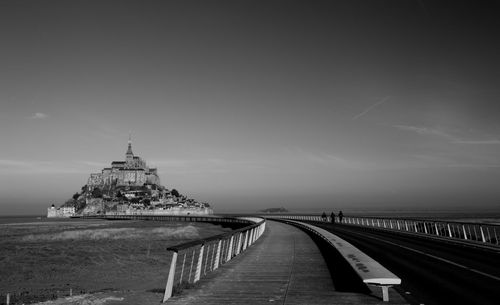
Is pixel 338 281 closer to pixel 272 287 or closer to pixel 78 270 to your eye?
pixel 272 287

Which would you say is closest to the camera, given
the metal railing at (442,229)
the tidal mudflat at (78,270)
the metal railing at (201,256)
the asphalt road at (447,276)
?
the metal railing at (201,256)

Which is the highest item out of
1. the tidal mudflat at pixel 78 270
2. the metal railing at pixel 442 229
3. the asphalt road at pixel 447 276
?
the metal railing at pixel 442 229

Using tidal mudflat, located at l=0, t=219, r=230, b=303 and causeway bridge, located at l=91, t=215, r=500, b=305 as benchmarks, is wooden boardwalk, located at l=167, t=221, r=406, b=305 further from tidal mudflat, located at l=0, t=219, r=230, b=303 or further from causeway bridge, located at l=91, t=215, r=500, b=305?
tidal mudflat, located at l=0, t=219, r=230, b=303

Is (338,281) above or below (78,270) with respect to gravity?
above

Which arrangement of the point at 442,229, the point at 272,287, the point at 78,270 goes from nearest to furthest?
the point at 272,287 → the point at 78,270 → the point at 442,229

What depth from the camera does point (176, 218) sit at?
472ft

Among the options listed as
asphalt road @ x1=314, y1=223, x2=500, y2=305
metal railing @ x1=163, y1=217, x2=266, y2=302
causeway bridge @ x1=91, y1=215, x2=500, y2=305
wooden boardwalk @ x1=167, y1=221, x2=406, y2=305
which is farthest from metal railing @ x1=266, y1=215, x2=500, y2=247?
wooden boardwalk @ x1=167, y1=221, x2=406, y2=305

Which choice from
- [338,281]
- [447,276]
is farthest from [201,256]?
[447,276]

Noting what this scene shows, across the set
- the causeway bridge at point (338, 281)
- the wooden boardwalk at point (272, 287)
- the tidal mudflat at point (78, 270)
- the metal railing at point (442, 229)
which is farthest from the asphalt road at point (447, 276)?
the tidal mudflat at point (78, 270)

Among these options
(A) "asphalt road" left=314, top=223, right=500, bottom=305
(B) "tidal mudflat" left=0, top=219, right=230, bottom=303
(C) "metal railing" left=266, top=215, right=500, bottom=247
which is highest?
(C) "metal railing" left=266, top=215, right=500, bottom=247

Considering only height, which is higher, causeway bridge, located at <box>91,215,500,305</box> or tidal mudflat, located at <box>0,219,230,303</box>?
causeway bridge, located at <box>91,215,500,305</box>

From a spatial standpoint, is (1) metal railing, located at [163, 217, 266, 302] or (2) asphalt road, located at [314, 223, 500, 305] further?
(2) asphalt road, located at [314, 223, 500, 305]

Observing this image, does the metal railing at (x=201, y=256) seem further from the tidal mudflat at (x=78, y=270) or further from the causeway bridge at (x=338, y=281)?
the tidal mudflat at (x=78, y=270)

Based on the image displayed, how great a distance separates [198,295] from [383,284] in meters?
3.83
